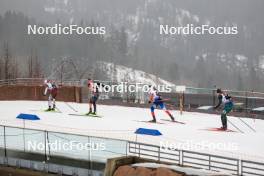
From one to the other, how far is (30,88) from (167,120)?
56.6ft

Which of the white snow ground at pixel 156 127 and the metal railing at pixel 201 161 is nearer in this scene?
the metal railing at pixel 201 161

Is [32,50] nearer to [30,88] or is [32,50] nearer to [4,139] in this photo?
[30,88]

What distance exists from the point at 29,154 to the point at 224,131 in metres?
10.9

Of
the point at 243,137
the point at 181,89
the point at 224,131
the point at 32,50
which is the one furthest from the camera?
the point at 32,50

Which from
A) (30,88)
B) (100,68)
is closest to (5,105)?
(30,88)

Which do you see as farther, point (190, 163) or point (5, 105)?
point (5, 105)

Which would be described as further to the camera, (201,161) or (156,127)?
(156,127)

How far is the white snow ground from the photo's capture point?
68.0 feet

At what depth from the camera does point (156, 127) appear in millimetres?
26344

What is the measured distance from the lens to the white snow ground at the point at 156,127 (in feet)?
68.0

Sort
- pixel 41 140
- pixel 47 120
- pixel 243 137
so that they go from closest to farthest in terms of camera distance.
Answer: pixel 41 140
pixel 243 137
pixel 47 120

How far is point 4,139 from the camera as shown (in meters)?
19.4

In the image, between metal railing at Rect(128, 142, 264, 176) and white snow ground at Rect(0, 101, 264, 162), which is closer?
metal railing at Rect(128, 142, 264, 176)

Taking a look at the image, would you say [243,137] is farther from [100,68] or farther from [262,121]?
[100,68]
